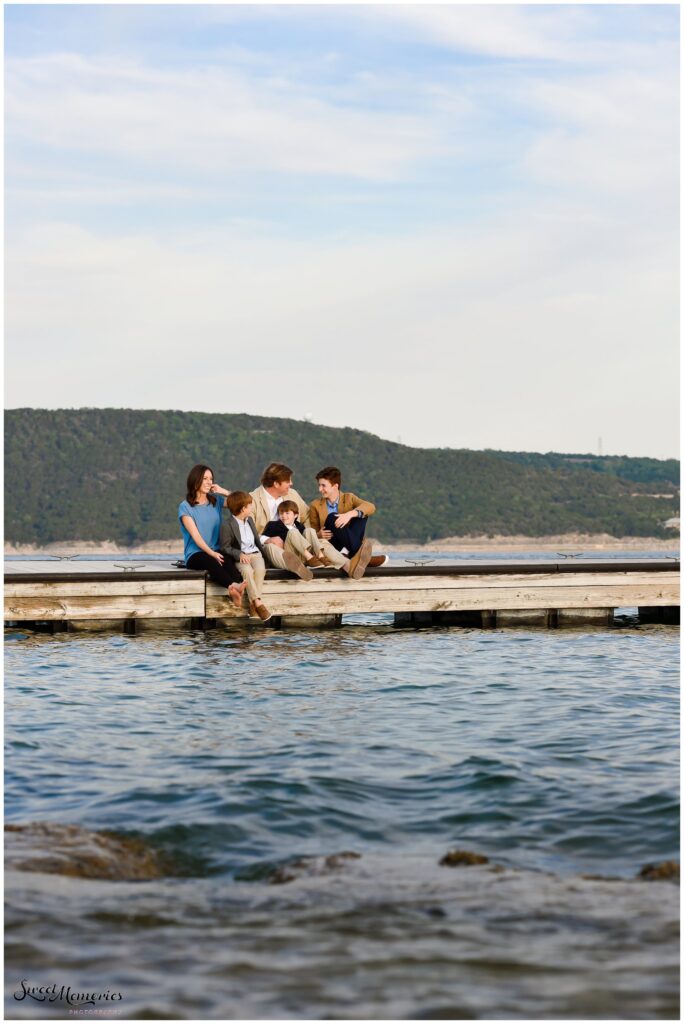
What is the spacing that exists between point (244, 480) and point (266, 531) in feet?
387

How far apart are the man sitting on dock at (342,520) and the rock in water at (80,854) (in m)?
8.28

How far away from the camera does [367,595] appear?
1461 cm

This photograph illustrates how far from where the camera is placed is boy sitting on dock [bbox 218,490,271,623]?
13477mm

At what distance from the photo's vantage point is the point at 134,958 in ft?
14.5

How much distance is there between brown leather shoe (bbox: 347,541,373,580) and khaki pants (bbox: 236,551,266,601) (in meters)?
1.29

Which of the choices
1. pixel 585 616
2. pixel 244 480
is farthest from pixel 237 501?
pixel 244 480

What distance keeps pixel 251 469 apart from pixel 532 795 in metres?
130

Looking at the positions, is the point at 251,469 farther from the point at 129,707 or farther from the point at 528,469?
the point at 129,707

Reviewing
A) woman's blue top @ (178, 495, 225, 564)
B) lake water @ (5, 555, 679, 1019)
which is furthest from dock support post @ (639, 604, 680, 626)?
woman's blue top @ (178, 495, 225, 564)

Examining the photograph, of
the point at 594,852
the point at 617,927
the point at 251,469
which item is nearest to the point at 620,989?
the point at 617,927

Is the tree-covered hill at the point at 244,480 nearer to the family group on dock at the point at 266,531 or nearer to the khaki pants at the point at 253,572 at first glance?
the family group on dock at the point at 266,531

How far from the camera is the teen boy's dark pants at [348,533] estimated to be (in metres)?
14.3

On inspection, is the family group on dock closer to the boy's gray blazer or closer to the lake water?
the boy's gray blazer

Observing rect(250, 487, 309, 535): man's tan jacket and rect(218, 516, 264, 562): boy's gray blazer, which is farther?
rect(250, 487, 309, 535): man's tan jacket
